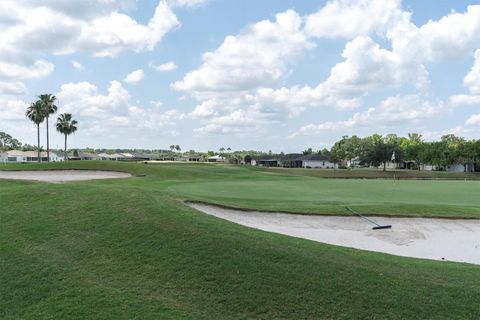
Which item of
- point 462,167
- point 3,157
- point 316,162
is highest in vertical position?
point 3,157

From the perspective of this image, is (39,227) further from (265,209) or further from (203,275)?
(265,209)

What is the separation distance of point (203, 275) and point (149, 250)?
1767 mm

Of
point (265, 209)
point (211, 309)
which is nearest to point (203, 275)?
point (211, 309)

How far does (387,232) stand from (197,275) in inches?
353

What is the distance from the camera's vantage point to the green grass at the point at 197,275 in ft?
22.8

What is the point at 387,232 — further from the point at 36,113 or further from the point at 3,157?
the point at 3,157

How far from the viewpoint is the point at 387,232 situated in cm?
1456

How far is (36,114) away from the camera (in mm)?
91875

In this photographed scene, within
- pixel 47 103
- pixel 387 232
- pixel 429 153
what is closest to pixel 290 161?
pixel 429 153

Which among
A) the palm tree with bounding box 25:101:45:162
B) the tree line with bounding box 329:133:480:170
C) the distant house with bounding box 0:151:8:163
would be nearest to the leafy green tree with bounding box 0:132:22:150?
the distant house with bounding box 0:151:8:163

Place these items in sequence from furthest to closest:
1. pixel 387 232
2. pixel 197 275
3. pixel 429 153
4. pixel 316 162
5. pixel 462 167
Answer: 1. pixel 316 162
2. pixel 462 167
3. pixel 429 153
4. pixel 387 232
5. pixel 197 275

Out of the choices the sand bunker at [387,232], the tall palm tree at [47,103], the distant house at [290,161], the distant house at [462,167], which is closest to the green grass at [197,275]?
the sand bunker at [387,232]

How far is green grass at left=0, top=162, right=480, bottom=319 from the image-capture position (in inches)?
273

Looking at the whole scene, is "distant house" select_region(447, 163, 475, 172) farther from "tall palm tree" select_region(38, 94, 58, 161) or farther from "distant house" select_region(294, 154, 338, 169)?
"tall palm tree" select_region(38, 94, 58, 161)
